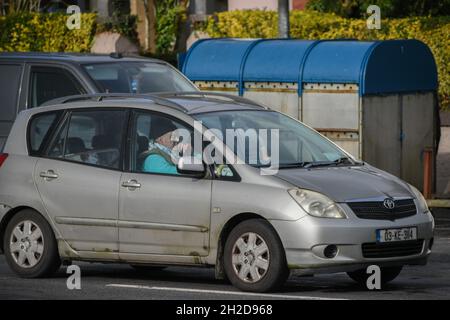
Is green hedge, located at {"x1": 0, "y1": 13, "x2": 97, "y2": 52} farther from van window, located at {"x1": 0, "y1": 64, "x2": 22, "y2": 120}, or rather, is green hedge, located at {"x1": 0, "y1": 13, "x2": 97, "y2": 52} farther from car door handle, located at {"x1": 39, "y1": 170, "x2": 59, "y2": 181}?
car door handle, located at {"x1": 39, "y1": 170, "x2": 59, "y2": 181}

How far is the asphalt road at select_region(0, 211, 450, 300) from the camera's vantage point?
11172 mm

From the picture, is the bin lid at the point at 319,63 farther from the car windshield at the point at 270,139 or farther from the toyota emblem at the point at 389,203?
the toyota emblem at the point at 389,203

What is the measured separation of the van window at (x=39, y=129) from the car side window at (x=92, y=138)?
149 millimetres

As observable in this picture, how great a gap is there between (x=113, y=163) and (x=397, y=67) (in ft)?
28.1

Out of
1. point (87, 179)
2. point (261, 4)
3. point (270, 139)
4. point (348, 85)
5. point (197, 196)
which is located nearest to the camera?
point (197, 196)

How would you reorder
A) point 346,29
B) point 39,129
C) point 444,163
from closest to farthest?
1. point 39,129
2. point 444,163
3. point 346,29

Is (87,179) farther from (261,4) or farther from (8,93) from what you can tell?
(261,4)

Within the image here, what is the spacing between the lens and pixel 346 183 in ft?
37.4

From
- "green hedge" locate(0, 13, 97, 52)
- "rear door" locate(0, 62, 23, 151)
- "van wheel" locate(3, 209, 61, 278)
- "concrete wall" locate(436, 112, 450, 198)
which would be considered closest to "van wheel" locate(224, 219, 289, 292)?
"van wheel" locate(3, 209, 61, 278)

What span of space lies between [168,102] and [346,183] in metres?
1.78

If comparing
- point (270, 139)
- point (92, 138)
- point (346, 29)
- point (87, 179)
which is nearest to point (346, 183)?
point (270, 139)

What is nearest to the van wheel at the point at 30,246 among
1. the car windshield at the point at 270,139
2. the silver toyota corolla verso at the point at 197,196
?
the silver toyota corolla verso at the point at 197,196

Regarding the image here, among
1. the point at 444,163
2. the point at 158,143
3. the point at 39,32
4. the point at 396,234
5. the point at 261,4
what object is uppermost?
the point at 261,4

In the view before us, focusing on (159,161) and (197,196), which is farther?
(159,161)
